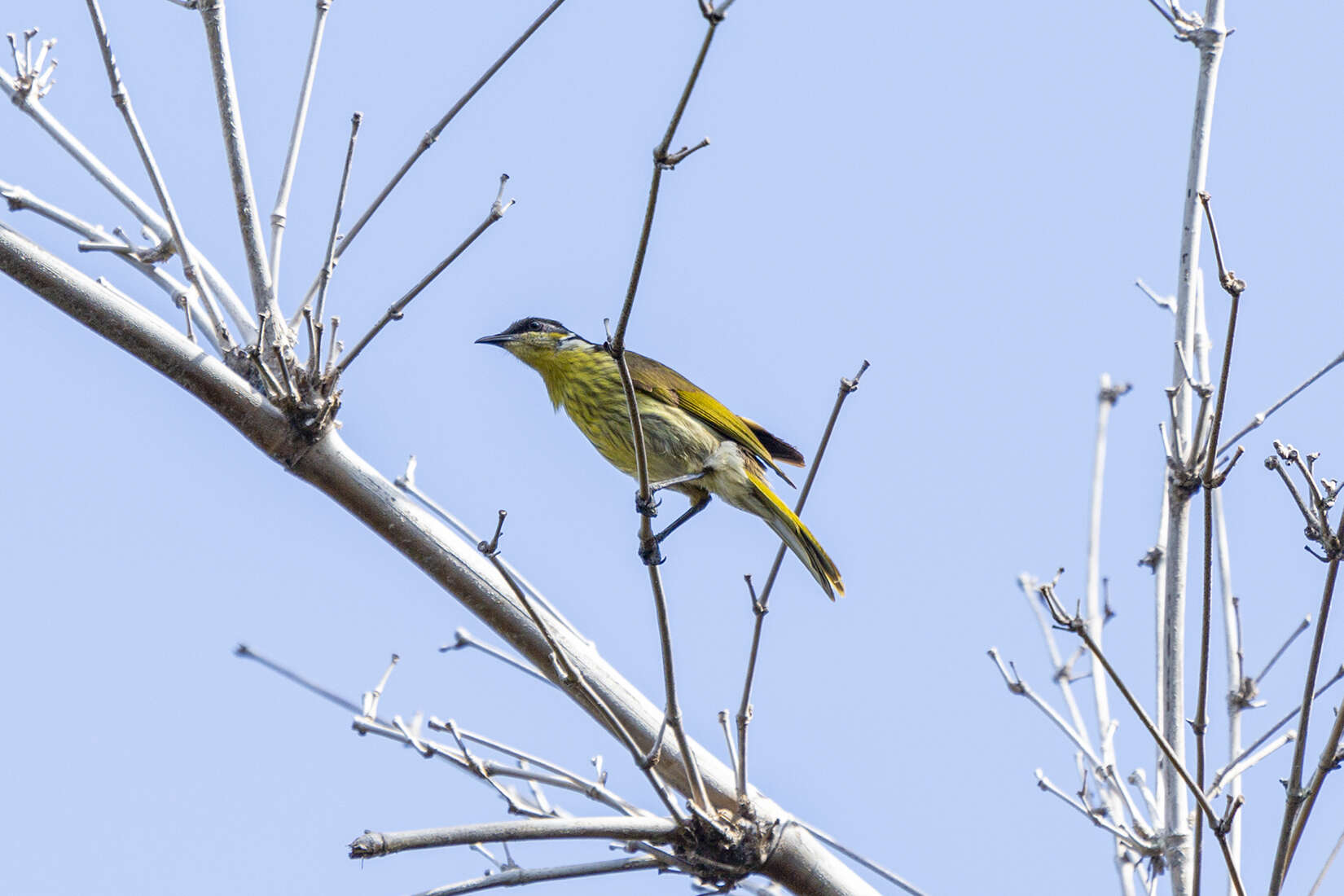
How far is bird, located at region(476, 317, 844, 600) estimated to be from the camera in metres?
5.69

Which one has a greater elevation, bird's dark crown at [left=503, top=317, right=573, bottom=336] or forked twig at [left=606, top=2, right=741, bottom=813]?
bird's dark crown at [left=503, top=317, right=573, bottom=336]

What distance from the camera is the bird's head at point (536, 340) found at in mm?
6504

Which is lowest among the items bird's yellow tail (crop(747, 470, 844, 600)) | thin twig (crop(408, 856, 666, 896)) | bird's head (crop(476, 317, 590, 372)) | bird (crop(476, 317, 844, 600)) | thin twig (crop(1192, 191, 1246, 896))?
thin twig (crop(408, 856, 666, 896))

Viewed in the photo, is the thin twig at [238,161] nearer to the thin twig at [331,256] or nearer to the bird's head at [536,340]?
the thin twig at [331,256]

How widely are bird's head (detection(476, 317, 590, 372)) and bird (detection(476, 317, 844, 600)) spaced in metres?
0.05

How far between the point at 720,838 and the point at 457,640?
1101 mm

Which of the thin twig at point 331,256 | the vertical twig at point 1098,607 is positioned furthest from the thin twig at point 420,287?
the vertical twig at point 1098,607

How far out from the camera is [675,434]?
5895 mm

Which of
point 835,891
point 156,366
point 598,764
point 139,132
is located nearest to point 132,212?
point 139,132

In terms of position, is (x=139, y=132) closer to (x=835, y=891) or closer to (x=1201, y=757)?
(x=835, y=891)

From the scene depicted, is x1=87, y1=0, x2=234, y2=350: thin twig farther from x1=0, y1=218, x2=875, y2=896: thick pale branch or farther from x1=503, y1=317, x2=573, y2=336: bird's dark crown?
x1=503, y1=317, x2=573, y2=336: bird's dark crown

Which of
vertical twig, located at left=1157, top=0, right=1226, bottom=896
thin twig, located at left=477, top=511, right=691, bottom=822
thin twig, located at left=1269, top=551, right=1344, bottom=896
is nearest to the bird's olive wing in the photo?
vertical twig, located at left=1157, top=0, right=1226, bottom=896

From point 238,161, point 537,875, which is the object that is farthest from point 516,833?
point 238,161

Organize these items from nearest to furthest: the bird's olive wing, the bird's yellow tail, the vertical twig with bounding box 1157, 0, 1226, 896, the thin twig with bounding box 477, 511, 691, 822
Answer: the thin twig with bounding box 477, 511, 691, 822
the vertical twig with bounding box 1157, 0, 1226, 896
the bird's yellow tail
the bird's olive wing
